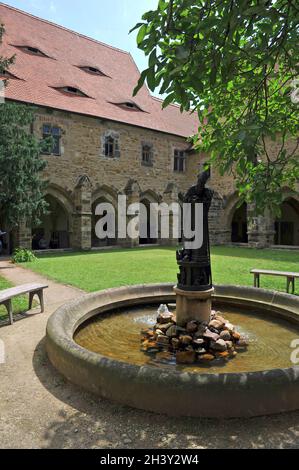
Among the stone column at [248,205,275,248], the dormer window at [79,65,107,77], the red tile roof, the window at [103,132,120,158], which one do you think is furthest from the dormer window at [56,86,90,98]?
the stone column at [248,205,275,248]

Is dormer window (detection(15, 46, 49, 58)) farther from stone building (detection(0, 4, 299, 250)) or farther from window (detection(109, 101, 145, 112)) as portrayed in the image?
window (detection(109, 101, 145, 112))

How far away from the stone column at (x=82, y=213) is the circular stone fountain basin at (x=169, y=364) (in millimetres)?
12512

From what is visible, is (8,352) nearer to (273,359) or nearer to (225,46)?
(273,359)

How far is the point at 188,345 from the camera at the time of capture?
384cm

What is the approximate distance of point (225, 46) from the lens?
2.46 m

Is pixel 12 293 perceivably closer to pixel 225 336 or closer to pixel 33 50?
pixel 225 336

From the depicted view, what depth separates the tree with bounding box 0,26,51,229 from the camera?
11.6 metres

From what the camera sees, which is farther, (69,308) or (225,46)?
(69,308)

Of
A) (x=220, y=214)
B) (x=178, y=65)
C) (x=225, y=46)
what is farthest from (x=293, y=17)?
(x=220, y=214)

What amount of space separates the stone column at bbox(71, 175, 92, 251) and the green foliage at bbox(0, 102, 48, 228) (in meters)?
4.52

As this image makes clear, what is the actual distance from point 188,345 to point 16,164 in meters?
10.2

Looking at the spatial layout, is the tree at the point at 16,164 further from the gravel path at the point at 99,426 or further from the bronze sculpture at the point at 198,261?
the gravel path at the point at 99,426

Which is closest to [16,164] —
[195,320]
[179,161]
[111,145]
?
[111,145]

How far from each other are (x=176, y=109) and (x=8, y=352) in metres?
25.4
